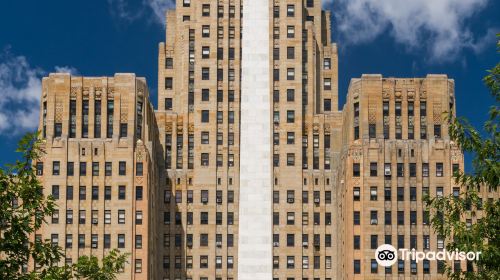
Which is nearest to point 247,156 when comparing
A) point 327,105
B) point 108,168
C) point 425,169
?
point 327,105

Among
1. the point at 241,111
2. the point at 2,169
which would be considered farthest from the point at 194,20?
the point at 2,169

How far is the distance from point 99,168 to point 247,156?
855 inches

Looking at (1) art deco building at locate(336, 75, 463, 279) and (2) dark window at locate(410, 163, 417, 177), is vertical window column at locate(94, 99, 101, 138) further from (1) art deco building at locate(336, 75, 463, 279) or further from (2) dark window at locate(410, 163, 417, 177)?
(2) dark window at locate(410, 163, 417, 177)

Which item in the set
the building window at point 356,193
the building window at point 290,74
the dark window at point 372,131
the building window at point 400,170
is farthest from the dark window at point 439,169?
the building window at point 290,74

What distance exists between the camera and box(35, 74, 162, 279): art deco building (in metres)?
139

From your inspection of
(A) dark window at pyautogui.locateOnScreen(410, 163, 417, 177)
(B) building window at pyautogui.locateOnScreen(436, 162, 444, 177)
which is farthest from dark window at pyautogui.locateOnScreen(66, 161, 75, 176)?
(B) building window at pyautogui.locateOnScreen(436, 162, 444, 177)

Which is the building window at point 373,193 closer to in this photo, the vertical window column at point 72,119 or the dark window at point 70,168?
the dark window at point 70,168

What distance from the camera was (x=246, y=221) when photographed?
490 feet

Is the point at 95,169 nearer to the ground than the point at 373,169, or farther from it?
farther from it

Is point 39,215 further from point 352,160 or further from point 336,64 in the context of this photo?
point 336,64

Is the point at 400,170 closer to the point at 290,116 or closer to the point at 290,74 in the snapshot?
the point at 290,116

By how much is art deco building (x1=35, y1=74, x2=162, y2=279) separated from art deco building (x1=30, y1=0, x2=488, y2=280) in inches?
7.0

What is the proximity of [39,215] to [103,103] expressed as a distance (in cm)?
8757

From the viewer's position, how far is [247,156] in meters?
152
